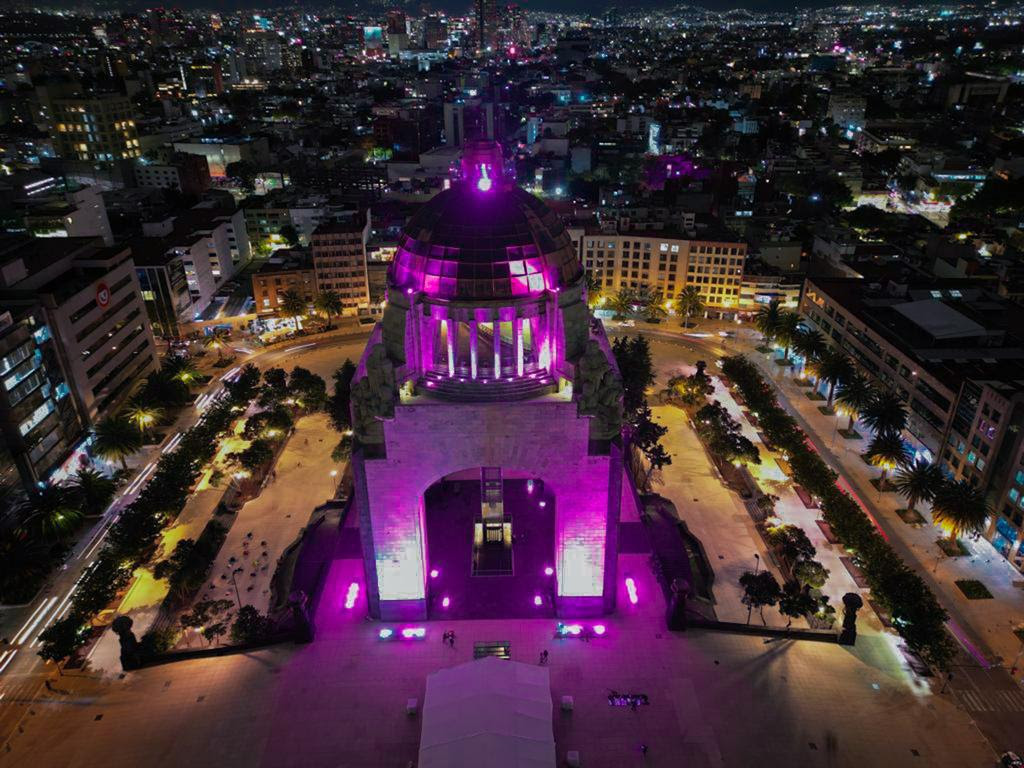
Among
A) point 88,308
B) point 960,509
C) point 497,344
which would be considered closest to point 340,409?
point 88,308

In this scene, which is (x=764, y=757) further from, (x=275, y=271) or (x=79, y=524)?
(x=275, y=271)

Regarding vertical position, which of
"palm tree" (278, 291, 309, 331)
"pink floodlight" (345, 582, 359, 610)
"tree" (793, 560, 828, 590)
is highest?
Result: "palm tree" (278, 291, 309, 331)

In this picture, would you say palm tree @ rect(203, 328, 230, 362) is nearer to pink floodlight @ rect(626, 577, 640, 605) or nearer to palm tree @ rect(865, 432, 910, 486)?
pink floodlight @ rect(626, 577, 640, 605)

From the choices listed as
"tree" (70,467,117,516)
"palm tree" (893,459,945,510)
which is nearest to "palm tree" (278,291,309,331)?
"tree" (70,467,117,516)

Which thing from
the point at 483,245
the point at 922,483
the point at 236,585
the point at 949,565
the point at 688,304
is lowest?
the point at 949,565

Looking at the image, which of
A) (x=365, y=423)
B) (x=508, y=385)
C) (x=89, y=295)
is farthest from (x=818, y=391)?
(x=89, y=295)

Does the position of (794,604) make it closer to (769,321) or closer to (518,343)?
(518,343)

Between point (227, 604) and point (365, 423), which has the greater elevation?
point (365, 423)
